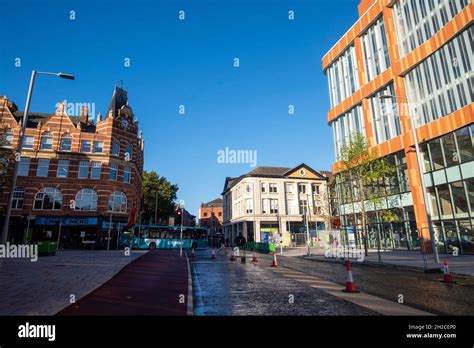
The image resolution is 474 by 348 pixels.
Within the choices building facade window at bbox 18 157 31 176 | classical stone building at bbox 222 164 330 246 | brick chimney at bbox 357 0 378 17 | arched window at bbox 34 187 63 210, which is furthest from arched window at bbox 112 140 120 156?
brick chimney at bbox 357 0 378 17

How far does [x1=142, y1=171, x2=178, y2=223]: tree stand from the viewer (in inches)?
2151

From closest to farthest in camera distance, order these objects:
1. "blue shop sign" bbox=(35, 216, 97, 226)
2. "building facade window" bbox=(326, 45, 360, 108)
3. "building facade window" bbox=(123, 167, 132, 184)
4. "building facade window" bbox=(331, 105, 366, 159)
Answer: "building facade window" bbox=(331, 105, 366, 159), "blue shop sign" bbox=(35, 216, 97, 226), "building facade window" bbox=(326, 45, 360, 108), "building facade window" bbox=(123, 167, 132, 184)

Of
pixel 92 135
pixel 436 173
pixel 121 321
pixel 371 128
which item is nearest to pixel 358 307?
pixel 121 321

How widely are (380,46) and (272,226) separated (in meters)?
33.8

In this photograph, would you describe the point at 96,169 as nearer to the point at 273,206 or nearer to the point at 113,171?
the point at 113,171

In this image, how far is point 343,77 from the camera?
112 feet

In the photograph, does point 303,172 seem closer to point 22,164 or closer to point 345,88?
point 345,88

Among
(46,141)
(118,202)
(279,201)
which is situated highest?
(46,141)

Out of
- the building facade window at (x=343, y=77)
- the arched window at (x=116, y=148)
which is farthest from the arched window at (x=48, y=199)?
the building facade window at (x=343, y=77)

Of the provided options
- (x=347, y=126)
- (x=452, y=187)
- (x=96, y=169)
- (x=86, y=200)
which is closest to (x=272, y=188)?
(x=347, y=126)

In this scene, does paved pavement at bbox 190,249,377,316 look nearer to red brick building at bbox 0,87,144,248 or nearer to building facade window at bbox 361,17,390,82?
red brick building at bbox 0,87,144,248

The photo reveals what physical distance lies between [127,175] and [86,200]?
5.67 meters

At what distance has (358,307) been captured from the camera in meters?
6.07

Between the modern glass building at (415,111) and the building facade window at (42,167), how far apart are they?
112ft
